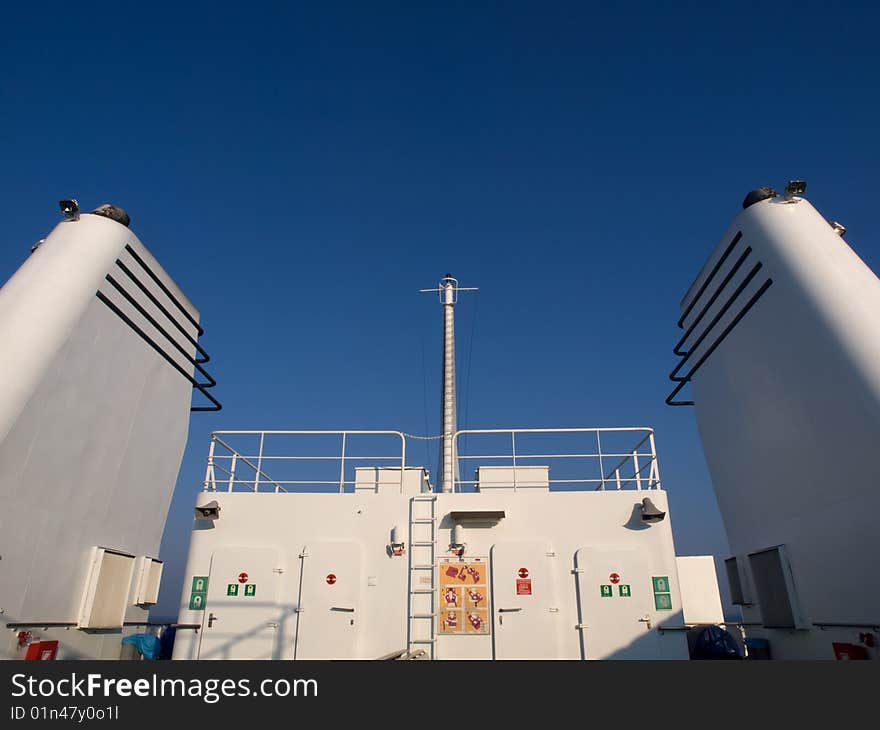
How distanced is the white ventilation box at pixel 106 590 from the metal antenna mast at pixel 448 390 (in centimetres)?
590

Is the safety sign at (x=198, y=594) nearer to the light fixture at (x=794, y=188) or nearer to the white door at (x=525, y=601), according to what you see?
the white door at (x=525, y=601)

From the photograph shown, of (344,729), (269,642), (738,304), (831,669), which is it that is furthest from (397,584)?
(738,304)

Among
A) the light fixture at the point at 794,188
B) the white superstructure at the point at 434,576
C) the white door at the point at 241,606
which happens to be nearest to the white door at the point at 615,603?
the white superstructure at the point at 434,576

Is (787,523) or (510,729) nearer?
(510,729)

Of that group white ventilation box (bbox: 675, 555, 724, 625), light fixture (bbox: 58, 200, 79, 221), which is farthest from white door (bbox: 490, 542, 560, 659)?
light fixture (bbox: 58, 200, 79, 221)

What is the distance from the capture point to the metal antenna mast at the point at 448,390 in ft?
37.6

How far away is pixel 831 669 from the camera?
399 centimetres

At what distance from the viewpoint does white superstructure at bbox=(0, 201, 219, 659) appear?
7.34 m

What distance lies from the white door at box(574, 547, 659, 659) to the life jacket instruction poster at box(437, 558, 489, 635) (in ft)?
5.08

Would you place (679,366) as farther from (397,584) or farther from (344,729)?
(344,729)

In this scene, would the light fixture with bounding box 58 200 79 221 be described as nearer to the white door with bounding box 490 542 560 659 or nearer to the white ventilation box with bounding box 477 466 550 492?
the white ventilation box with bounding box 477 466 550 492

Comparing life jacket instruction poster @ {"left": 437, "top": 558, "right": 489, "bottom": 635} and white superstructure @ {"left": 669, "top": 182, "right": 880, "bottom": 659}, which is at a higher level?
white superstructure @ {"left": 669, "top": 182, "right": 880, "bottom": 659}

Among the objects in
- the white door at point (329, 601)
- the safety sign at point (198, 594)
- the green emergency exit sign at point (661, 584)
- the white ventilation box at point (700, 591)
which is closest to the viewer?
the white door at point (329, 601)

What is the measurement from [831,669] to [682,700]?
3.47 ft
